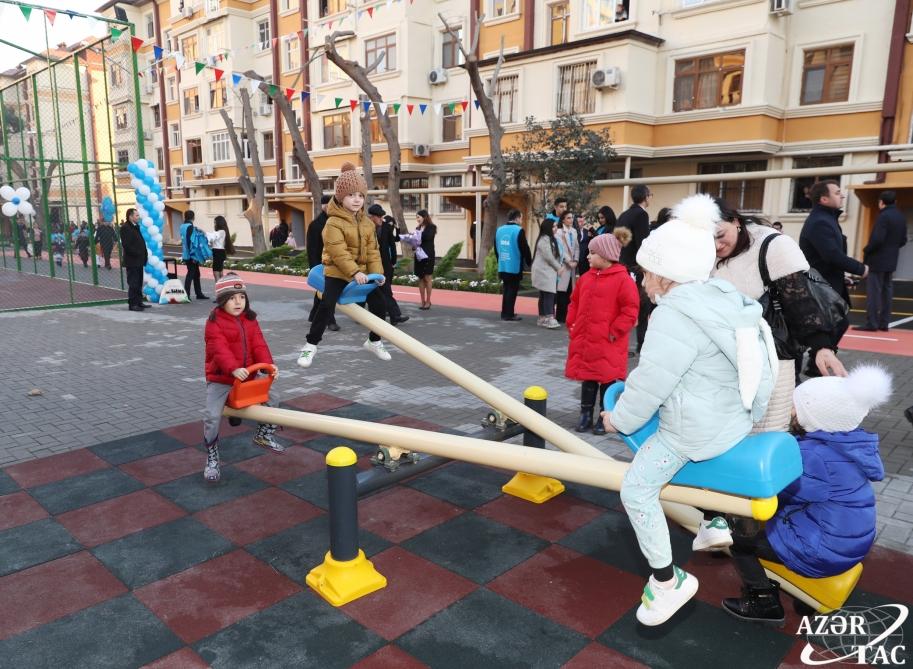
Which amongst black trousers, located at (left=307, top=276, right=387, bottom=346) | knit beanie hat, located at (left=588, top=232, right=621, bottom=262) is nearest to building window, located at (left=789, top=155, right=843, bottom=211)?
knit beanie hat, located at (left=588, top=232, right=621, bottom=262)

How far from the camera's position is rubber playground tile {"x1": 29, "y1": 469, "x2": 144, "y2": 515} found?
3.89 metres

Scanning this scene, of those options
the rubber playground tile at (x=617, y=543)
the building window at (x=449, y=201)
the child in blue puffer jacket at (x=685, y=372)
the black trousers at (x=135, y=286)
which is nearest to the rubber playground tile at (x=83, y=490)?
the rubber playground tile at (x=617, y=543)

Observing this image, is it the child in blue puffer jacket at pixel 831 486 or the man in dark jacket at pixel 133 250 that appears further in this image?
the man in dark jacket at pixel 133 250

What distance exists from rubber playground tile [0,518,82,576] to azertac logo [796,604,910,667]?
341 centimetres

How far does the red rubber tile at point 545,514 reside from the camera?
3609 mm

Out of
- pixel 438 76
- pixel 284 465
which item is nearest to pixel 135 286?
pixel 284 465

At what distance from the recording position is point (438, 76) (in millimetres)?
24938

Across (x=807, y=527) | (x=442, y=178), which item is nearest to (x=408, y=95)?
(x=442, y=178)

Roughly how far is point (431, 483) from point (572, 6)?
19621 mm

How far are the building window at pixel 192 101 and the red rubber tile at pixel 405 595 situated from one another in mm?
37369

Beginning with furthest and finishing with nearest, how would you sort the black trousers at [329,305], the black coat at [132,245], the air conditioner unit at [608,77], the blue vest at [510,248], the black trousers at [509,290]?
1. the air conditioner unit at [608,77]
2. the black coat at [132,245]
3. the black trousers at [509,290]
4. the blue vest at [510,248]
5. the black trousers at [329,305]

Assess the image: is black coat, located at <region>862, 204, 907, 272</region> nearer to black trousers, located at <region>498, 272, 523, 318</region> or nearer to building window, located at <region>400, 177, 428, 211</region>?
black trousers, located at <region>498, 272, 523, 318</region>

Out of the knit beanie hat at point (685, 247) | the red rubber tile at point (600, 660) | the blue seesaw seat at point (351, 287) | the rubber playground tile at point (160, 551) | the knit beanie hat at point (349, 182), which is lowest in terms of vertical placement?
the rubber playground tile at point (160, 551)

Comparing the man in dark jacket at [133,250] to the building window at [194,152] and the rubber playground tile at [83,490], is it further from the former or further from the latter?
the building window at [194,152]
